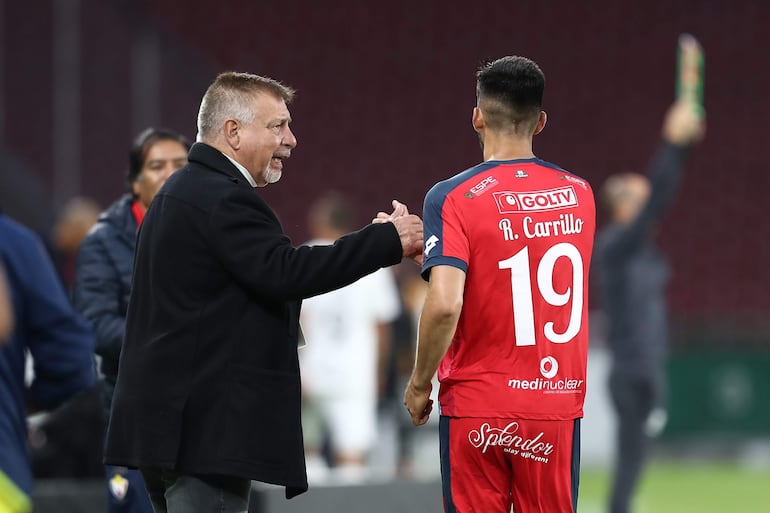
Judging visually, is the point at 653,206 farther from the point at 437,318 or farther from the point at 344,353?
the point at 437,318

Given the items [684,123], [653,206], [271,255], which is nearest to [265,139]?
[271,255]

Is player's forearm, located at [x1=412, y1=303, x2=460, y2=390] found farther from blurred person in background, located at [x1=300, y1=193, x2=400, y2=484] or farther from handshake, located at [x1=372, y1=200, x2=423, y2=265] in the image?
blurred person in background, located at [x1=300, y1=193, x2=400, y2=484]

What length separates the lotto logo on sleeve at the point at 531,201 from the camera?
12.2ft

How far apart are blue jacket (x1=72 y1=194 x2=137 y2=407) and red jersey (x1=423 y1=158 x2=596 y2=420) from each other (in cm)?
161

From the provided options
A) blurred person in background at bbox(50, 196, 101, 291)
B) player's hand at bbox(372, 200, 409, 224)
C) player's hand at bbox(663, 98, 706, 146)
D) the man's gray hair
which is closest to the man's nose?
the man's gray hair

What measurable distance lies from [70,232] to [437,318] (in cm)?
662

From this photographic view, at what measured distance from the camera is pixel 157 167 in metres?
4.99

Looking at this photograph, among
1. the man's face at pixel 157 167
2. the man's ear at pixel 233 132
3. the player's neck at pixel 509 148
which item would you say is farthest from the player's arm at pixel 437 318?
the man's face at pixel 157 167

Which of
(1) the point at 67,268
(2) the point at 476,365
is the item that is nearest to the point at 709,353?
(1) the point at 67,268

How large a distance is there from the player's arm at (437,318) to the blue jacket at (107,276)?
1.53 m

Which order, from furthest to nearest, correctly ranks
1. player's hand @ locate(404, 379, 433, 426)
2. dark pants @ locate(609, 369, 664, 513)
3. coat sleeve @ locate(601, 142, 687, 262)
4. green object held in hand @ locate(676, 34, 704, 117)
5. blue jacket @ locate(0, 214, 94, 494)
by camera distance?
dark pants @ locate(609, 369, 664, 513)
coat sleeve @ locate(601, 142, 687, 262)
green object held in hand @ locate(676, 34, 704, 117)
player's hand @ locate(404, 379, 433, 426)
blue jacket @ locate(0, 214, 94, 494)

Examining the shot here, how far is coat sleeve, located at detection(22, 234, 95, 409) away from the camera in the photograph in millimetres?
3512

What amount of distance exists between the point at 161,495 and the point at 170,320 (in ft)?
1.88

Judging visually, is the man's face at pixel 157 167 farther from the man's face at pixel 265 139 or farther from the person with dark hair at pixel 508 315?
the person with dark hair at pixel 508 315
